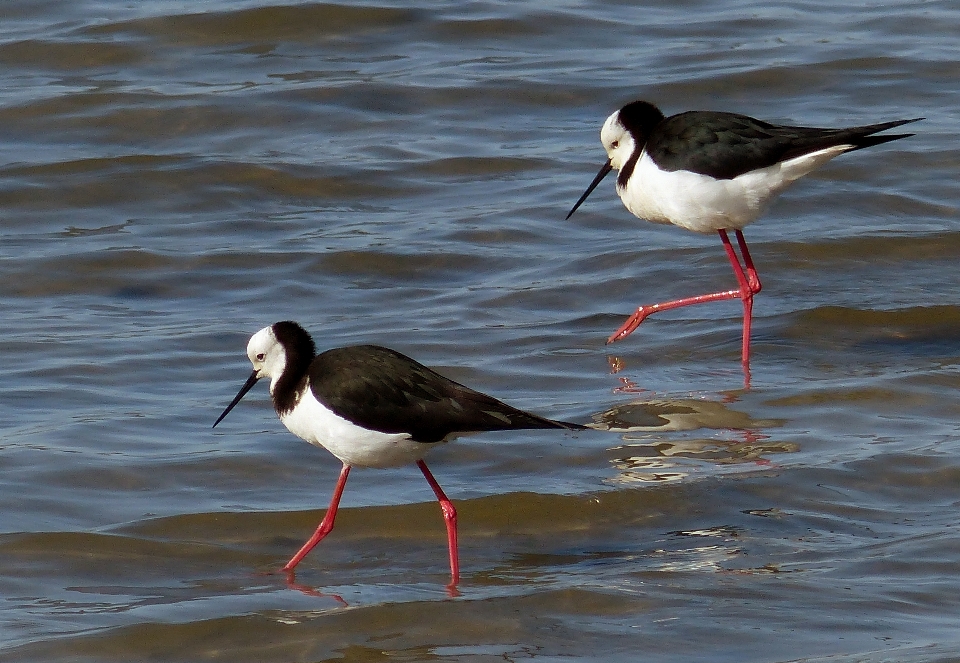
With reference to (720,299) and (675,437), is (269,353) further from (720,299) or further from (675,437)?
(720,299)

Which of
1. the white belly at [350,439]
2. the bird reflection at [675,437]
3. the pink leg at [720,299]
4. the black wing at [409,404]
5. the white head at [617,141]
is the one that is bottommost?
the bird reflection at [675,437]

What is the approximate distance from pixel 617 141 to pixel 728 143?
104 centimetres

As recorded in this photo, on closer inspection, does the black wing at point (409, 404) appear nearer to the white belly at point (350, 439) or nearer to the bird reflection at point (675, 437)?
the white belly at point (350, 439)

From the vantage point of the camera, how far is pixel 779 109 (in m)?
14.0

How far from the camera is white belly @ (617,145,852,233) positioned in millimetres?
8836

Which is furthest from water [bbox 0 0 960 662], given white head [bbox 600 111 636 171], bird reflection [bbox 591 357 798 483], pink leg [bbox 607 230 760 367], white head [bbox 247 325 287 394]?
white head [bbox 600 111 636 171]

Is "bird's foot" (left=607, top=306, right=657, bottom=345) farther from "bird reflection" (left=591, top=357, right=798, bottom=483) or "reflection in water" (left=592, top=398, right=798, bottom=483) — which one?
→ "reflection in water" (left=592, top=398, right=798, bottom=483)

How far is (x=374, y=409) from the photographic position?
239 inches

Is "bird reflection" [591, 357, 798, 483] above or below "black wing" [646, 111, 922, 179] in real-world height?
below

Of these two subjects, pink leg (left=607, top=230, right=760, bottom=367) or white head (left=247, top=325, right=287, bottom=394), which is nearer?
white head (left=247, top=325, right=287, bottom=394)

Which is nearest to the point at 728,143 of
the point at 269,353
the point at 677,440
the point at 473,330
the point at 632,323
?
the point at 632,323

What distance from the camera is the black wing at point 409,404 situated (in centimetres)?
605

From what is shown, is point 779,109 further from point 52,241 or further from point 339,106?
point 52,241

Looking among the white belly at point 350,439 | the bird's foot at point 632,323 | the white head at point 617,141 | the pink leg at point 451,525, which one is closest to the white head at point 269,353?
the white belly at point 350,439
